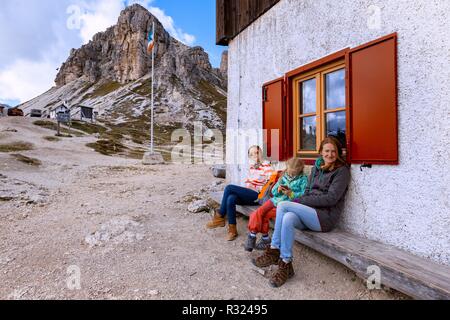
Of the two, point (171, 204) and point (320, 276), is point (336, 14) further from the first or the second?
point (171, 204)

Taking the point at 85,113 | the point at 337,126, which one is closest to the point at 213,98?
the point at 85,113

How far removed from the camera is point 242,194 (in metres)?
4.11

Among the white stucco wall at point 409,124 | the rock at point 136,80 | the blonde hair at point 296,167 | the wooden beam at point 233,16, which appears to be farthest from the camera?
the rock at point 136,80

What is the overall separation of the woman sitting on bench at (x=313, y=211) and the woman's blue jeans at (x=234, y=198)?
901mm

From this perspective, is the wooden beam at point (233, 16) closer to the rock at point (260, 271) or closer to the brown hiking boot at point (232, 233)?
the brown hiking boot at point (232, 233)

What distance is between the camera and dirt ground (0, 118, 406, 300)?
2.71m

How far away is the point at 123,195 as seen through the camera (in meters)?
7.00

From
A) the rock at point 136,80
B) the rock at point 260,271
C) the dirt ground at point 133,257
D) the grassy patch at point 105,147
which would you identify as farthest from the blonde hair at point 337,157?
the rock at point 136,80

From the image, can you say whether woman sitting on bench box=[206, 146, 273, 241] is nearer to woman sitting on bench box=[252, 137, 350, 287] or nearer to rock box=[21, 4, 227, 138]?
woman sitting on bench box=[252, 137, 350, 287]

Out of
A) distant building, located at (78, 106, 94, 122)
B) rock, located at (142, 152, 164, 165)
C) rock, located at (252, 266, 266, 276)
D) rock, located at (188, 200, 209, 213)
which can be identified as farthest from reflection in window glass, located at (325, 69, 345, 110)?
distant building, located at (78, 106, 94, 122)

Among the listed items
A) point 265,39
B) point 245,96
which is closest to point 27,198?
point 245,96

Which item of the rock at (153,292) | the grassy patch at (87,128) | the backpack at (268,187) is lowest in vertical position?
the rock at (153,292)

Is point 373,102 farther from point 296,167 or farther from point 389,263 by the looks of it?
point 389,263

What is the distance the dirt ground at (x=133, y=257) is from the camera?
271cm
